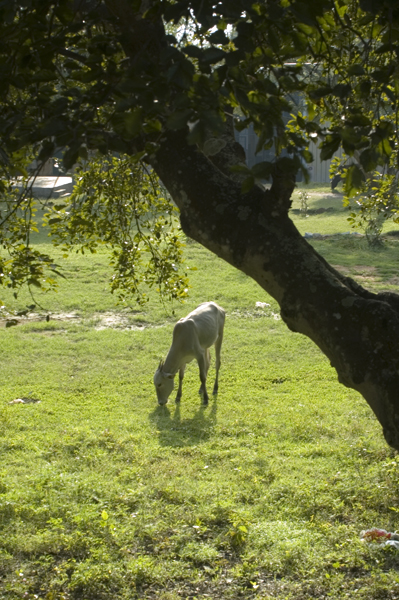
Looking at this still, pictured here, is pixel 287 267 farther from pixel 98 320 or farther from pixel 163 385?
pixel 98 320

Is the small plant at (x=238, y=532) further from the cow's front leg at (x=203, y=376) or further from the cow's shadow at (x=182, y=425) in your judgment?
the cow's front leg at (x=203, y=376)

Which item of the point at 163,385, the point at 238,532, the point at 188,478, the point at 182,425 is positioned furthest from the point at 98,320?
the point at 238,532

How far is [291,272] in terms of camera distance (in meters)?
3.13

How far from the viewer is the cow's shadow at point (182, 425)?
25.6 ft

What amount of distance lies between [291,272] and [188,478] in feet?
12.8

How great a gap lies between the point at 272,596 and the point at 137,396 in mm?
5284

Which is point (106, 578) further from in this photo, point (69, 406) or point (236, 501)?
point (69, 406)

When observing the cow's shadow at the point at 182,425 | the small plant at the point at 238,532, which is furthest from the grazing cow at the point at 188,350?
the small plant at the point at 238,532

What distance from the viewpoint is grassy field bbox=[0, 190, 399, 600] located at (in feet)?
15.6

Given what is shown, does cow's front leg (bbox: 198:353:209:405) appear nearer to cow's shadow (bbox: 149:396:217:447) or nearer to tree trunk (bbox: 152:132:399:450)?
cow's shadow (bbox: 149:396:217:447)

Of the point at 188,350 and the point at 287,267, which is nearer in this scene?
the point at 287,267

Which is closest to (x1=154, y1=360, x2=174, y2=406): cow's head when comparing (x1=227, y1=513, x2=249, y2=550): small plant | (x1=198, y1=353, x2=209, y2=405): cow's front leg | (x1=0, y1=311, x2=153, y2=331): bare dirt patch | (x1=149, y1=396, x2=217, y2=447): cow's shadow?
(x1=149, y1=396, x2=217, y2=447): cow's shadow

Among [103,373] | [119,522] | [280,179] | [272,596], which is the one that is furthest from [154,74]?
[103,373]

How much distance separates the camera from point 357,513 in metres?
5.62
